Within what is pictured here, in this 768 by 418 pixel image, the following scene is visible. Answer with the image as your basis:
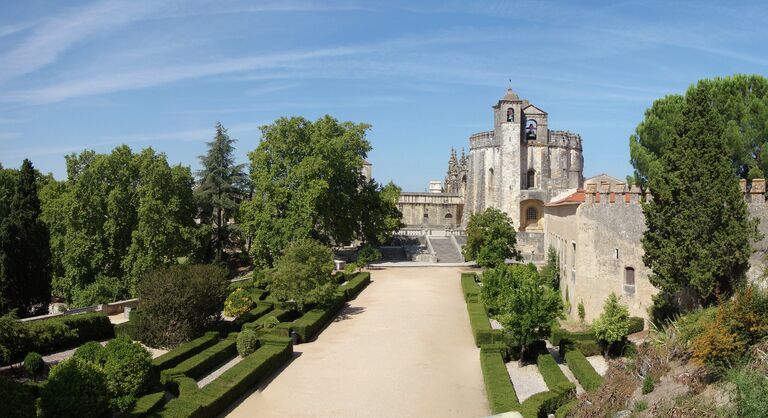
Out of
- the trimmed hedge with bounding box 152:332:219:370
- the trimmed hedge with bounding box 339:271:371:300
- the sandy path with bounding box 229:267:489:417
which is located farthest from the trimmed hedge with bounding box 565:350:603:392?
the trimmed hedge with bounding box 339:271:371:300

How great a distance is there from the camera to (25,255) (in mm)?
29641

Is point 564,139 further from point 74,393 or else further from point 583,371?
point 74,393

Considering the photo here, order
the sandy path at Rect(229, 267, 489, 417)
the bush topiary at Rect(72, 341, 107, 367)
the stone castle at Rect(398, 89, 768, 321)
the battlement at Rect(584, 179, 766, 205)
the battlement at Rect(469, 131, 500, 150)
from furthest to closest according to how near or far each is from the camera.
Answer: the battlement at Rect(469, 131, 500, 150) < the stone castle at Rect(398, 89, 768, 321) < the battlement at Rect(584, 179, 766, 205) < the sandy path at Rect(229, 267, 489, 417) < the bush topiary at Rect(72, 341, 107, 367)

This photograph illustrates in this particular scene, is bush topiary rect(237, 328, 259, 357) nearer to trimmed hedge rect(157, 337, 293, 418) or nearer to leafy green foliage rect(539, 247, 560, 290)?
trimmed hedge rect(157, 337, 293, 418)

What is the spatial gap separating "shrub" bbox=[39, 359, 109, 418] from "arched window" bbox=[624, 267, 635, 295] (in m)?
19.0

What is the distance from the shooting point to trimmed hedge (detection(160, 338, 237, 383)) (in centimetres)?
1831

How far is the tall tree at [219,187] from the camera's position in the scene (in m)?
45.2

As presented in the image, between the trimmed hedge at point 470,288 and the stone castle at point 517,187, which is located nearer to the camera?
the trimmed hedge at point 470,288

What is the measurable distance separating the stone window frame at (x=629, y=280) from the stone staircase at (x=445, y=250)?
91.6ft

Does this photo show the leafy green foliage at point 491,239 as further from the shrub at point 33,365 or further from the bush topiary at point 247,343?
the shrub at point 33,365

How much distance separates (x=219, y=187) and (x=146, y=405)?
104 feet

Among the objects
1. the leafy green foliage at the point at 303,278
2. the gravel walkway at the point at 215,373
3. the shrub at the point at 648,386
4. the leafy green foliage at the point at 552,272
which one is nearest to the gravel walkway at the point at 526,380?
the shrub at the point at 648,386

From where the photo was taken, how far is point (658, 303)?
893 inches

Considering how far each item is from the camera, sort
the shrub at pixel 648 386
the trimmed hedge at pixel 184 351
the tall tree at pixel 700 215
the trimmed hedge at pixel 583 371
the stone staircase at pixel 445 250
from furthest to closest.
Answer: the stone staircase at pixel 445 250, the tall tree at pixel 700 215, the trimmed hedge at pixel 184 351, the trimmed hedge at pixel 583 371, the shrub at pixel 648 386
